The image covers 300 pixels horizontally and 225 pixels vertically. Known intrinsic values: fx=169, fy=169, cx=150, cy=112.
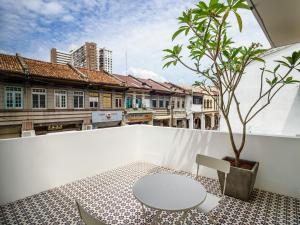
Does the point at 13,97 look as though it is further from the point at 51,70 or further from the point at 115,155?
the point at 115,155

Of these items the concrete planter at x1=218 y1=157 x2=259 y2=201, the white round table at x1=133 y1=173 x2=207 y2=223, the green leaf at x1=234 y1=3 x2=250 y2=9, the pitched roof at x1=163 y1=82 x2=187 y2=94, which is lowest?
Result: the concrete planter at x1=218 y1=157 x2=259 y2=201

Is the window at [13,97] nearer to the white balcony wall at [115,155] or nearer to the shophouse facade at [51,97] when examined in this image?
the shophouse facade at [51,97]

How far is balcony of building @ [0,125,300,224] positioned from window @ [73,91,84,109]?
712 centimetres

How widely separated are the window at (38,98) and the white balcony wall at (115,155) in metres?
6.85

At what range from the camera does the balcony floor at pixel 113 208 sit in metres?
1.92

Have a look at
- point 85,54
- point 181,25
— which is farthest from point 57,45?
point 181,25

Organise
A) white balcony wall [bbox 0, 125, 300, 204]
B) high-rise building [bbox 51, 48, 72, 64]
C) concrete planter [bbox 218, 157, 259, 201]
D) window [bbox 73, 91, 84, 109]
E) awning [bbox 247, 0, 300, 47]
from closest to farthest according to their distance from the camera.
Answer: awning [bbox 247, 0, 300, 47], concrete planter [bbox 218, 157, 259, 201], white balcony wall [bbox 0, 125, 300, 204], high-rise building [bbox 51, 48, 72, 64], window [bbox 73, 91, 84, 109]

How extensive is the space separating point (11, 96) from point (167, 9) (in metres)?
7.92

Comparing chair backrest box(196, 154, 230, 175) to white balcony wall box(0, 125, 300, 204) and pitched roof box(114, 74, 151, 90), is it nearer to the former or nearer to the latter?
white balcony wall box(0, 125, 300, 204)

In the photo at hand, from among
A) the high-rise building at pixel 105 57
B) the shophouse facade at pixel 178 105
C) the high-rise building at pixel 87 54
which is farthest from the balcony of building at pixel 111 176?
the shophouse facade at pixel 178 105

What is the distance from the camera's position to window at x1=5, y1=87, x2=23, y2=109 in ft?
24.8

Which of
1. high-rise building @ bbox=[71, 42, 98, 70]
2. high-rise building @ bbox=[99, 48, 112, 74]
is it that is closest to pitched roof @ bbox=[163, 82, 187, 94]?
high-rise building @ bbox=[99, 48, 112, 74]

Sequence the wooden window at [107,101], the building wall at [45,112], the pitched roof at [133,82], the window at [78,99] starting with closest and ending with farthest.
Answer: the building wall at [45,112], the window at [78,99], the wooden window at [107,101], the pitched roof at [133,82]

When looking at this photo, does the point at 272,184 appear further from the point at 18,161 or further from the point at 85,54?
the point at 85,54
